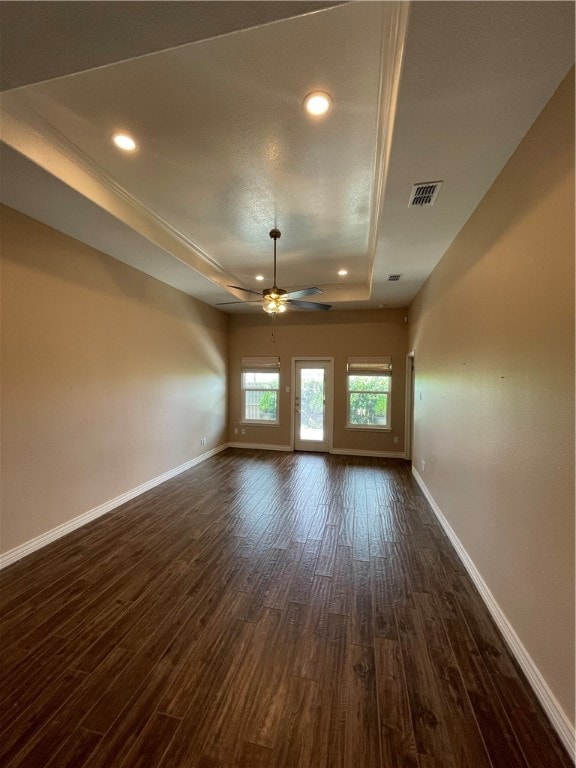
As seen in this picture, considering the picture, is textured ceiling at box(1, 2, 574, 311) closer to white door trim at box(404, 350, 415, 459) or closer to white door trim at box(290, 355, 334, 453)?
white door trim at box(404, 350, 415, 459)

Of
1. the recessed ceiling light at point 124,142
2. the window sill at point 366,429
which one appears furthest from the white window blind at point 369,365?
the recessed ceiling light at point 124,142

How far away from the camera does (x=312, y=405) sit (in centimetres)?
→ 659

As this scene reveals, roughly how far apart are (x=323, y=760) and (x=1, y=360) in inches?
131

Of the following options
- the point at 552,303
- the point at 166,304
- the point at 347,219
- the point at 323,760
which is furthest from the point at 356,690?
the point at 166,304

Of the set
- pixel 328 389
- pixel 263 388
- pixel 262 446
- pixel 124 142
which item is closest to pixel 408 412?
pixel 328 389

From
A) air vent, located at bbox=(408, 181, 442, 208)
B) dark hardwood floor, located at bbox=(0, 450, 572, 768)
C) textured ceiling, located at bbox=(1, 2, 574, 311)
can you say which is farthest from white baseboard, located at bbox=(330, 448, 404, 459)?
air vent, located at bbox=(408, 181, 442, 208)

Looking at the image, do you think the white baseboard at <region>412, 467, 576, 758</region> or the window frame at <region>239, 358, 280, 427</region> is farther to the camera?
the window frame at <region>239, 358, 280, 427</region>

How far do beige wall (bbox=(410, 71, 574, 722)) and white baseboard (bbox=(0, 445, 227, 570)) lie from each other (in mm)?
3732

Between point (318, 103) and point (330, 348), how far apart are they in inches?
185

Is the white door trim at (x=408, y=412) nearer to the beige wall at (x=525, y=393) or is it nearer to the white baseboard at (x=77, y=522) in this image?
the beige wall at (x=525, y=393)

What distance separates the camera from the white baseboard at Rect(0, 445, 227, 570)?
2.57m

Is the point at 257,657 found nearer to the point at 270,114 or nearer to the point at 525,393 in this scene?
the point at 525,393

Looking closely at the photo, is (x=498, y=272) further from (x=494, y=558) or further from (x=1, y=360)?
(x=1, y=360)

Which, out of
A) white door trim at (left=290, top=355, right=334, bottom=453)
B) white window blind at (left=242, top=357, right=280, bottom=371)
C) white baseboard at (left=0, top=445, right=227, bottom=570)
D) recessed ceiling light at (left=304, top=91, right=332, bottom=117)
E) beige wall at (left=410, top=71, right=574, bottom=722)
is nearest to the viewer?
beige wall at (left=410, top=71, right=574, bottom=722)
